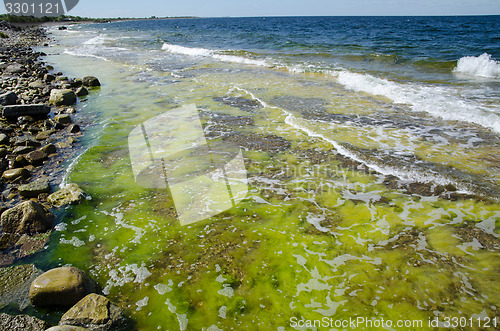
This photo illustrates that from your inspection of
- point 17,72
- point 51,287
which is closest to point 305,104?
point 51,287

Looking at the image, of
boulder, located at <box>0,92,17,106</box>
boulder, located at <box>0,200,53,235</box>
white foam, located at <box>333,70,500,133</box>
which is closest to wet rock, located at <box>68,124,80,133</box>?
boulder, located at <box>0,92,17,106</box>

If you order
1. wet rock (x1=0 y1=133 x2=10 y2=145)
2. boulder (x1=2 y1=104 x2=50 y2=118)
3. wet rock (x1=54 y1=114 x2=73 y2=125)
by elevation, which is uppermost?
boulder (x1=2 y1=104 x2=50 y2=118)

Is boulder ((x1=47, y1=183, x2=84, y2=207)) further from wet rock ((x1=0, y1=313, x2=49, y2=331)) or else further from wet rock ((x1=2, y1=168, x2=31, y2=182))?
wet rock ((x1=0, y1=313, x2=49, y2=331))

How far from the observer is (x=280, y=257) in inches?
147

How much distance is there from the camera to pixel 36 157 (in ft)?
20.8

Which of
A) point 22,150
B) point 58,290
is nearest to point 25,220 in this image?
point 58,290

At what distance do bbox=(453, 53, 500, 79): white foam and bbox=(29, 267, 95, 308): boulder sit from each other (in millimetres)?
19003

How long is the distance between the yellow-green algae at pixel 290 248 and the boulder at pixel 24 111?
4448 mm

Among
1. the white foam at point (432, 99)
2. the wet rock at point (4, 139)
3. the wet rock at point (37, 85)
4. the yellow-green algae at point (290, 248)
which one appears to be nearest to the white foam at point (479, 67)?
the white foam at point (432, 99)

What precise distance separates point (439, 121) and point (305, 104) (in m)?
4.26

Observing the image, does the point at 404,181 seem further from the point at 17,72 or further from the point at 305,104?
the point at 17,72

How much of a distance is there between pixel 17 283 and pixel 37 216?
1.13 meters

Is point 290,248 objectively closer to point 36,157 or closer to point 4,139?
point 36,157

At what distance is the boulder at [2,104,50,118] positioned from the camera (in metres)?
8.95
